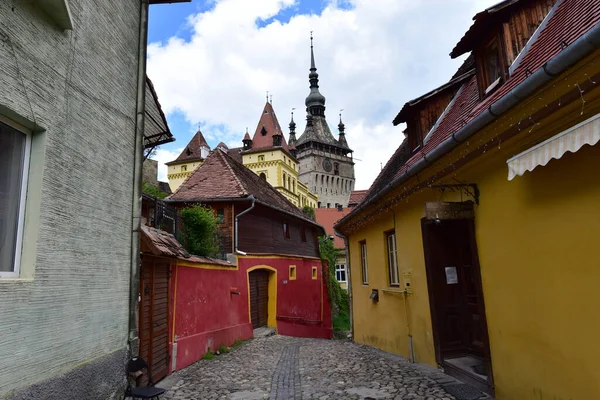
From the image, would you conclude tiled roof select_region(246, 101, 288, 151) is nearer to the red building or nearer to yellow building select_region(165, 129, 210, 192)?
yellow building select_region(165, 129, 210, 192)

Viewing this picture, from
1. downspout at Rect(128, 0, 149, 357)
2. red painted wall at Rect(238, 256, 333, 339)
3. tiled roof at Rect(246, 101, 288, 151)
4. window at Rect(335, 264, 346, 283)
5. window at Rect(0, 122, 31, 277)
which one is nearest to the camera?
window at Rect(0, 122, 31, 277)

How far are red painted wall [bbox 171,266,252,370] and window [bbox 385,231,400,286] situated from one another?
4.40 meters

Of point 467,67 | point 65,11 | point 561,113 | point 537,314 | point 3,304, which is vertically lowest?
point 537,314

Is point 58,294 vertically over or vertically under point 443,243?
under

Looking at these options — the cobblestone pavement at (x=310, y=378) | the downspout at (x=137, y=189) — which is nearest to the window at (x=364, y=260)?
the cobblestone pavement at (x=310, y=378)

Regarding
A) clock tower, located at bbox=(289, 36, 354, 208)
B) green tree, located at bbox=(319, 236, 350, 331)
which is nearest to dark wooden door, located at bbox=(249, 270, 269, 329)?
green tree, located at bbox=(319, 236, 350, 331)

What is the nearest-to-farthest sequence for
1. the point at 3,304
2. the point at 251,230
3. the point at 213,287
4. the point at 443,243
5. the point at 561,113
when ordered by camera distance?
the point at 3,304 → the point at 561,113 → the point at 443,243 → the point at 213,287 → the point at 251,230

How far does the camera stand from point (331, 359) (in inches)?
337

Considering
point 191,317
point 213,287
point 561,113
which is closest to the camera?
point 561,113

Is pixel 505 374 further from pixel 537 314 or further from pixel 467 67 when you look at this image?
pixel 467 67

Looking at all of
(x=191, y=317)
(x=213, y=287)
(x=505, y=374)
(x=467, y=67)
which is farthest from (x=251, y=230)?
(x=505, y=374)

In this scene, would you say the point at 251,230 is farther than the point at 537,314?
Yes

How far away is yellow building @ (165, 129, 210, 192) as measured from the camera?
Answer: 5500 centimetres

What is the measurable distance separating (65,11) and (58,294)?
2584mm
